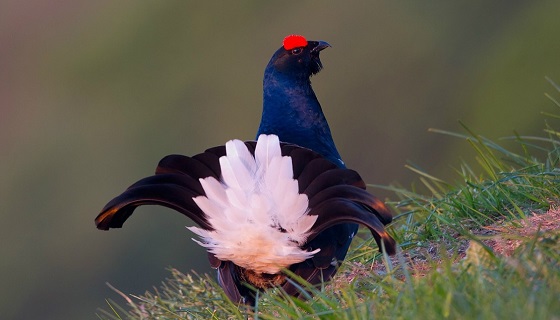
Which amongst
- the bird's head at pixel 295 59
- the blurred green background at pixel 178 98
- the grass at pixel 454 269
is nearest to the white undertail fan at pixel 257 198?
the grass at pixel 454 269

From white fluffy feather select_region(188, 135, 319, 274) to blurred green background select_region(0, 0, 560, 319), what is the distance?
359 inches

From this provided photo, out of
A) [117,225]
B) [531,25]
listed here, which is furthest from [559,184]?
[531,25]

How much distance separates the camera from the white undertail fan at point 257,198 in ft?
12.7

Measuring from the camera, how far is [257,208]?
3938mm

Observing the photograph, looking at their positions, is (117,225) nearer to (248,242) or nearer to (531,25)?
(248,242)

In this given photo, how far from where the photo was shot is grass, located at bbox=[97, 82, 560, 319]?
3018 mm

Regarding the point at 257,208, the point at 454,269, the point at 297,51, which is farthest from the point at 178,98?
the point at 454,269

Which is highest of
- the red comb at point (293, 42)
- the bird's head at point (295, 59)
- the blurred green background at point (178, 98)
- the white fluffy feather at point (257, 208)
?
the red comb at point (293, 42)

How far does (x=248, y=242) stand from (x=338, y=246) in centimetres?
39

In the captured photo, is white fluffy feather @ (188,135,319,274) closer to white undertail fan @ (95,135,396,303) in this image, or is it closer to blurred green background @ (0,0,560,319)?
white undertail fan @ (95,135,396,303)

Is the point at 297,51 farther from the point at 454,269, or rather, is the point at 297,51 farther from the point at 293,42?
the point at 454,269

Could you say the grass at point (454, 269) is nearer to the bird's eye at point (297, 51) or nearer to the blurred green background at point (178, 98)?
the bird's eye at point (297, 51)

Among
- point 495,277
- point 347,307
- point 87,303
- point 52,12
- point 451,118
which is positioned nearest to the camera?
point 495,277

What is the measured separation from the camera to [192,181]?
4.00m
